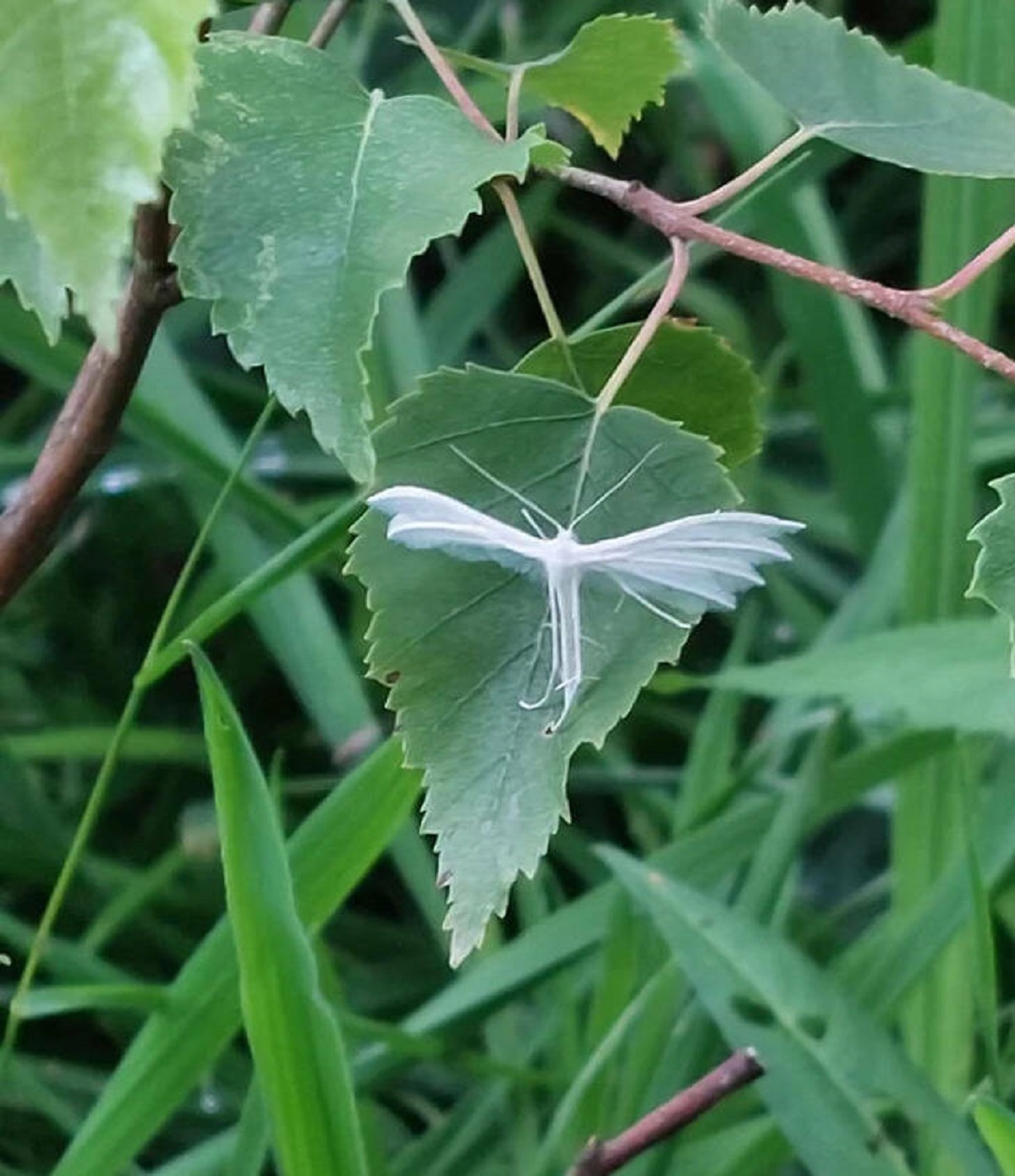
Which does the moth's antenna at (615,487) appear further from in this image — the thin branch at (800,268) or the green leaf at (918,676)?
the green leaf at (918,676)

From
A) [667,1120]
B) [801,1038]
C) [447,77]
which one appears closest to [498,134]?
[447,77]

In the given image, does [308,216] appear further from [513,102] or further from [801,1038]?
[801,1038]

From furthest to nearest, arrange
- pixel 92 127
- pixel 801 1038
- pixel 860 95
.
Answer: pixel 801 1038
pixel 860 95
pixel 92 127

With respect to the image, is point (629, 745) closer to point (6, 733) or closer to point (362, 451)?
point (6, 733)

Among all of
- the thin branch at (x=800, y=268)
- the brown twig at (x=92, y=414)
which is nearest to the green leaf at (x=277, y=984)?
the brown twig at (x=92, y=414)

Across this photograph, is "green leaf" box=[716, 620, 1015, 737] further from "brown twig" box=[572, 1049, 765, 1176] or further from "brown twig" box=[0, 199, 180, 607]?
"brown twig" box=[0, 199, 180, 607]

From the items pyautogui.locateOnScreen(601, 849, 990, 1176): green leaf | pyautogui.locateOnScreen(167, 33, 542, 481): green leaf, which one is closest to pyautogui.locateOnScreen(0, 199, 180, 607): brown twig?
pyautogui.locateOnScreen(167, 33, 542, 481): green leaf
